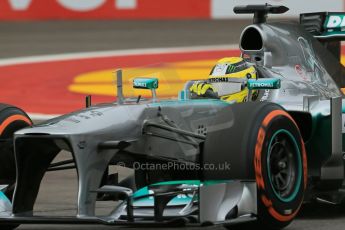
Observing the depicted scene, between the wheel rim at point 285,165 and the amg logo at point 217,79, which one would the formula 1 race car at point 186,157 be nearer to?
the wheel rim at point 285,165

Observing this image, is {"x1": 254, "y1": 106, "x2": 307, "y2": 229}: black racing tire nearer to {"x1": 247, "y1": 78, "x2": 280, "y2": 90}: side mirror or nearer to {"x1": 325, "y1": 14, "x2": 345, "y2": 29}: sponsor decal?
{"x1": 247, "y1": 78, "x2": 280, "y2": 90}: side mirror

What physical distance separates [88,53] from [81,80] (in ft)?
10.4

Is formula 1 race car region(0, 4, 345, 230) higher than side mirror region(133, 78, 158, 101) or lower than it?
lower

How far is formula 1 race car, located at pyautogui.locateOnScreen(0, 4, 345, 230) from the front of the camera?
272 inches

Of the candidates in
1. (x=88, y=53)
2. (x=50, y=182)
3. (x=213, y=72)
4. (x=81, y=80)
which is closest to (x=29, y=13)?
(x=88, y=53)

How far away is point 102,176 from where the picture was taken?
7.07 metres

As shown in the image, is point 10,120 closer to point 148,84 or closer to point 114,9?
point 148,84

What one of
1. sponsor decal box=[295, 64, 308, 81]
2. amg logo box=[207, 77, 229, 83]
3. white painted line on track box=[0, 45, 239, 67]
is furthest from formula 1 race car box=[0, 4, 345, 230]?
white painted line on track box=[0, 45, 239, 67]

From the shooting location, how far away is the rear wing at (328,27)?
9.30 metres

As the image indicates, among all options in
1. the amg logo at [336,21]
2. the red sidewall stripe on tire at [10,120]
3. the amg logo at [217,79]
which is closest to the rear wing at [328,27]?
the amg logo at [336,21]

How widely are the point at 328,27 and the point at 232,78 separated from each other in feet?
4.68

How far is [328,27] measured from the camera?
30.8ft

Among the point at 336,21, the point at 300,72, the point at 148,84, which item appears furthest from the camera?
the point at 336,21

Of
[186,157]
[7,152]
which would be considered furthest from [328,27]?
[7,152]
